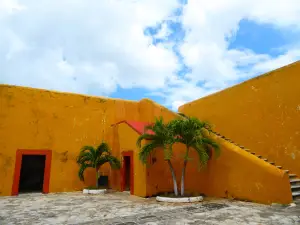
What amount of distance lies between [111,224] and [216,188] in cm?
479

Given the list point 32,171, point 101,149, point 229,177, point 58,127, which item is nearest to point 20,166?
point 58,127

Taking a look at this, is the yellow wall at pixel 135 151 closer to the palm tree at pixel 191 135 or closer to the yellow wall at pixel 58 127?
the yellow wall at pixel 58 127

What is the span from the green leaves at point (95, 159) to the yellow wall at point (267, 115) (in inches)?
203

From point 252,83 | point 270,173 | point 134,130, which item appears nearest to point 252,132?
point 252,83

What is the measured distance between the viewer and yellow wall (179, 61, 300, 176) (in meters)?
7.99

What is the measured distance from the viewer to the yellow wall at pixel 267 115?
26.2 feet

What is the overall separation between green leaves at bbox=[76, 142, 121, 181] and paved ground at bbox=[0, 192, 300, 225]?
3.29 meters

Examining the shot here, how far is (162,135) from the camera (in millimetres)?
8188

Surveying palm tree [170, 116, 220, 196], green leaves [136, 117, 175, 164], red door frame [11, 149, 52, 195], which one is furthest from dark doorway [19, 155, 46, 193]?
palm tree [170, 116, 220, 196]

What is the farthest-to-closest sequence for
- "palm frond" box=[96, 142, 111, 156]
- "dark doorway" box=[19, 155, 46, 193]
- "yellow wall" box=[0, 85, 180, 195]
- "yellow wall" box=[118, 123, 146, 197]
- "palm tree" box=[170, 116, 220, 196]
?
"dark doorway" box=[19, 155, 46, 193]
"palm frond" box=[96, 142, 111, 156]
"yellow wall" box=[0, 85, 180, 195]
"yellow wall" box=[118, 123, 146, 197]
"palm tree" box=[170, 116, 220, 196]

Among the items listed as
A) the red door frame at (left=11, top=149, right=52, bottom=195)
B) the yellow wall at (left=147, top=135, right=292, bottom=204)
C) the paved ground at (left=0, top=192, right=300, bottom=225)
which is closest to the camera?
the paved ground at (left=0, top=192, right=300, bottom=225)

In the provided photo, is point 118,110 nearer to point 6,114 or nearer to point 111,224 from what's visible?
point 6,114

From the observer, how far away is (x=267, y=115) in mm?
8875

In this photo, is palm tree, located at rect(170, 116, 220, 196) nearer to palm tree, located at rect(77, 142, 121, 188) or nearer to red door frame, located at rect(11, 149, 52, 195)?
palm tree, located at rect(77, 142, 121, 188)
